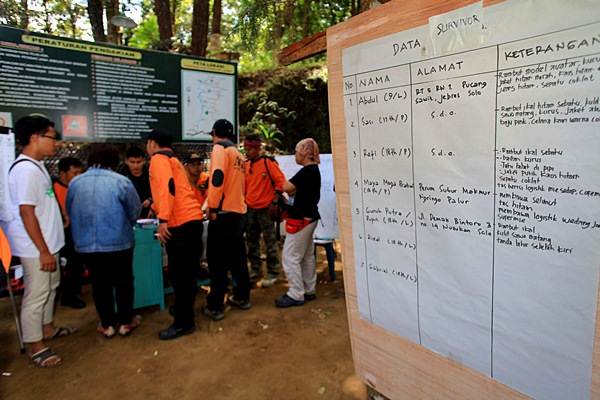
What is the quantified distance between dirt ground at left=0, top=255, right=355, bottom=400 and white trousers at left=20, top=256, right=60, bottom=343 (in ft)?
0.99

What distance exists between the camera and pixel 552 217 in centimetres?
110

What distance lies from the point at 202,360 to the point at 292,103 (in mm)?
7429

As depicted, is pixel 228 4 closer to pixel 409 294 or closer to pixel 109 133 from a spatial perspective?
pixel 109 133

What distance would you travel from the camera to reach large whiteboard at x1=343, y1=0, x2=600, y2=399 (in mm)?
1033

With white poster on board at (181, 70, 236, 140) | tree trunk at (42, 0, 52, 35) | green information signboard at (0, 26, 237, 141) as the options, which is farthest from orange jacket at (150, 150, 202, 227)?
tree trunk at (42, 0, 52, 35)

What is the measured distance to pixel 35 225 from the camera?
2652mm

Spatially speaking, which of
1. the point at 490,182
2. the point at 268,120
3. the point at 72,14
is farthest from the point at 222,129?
the point at 72,14

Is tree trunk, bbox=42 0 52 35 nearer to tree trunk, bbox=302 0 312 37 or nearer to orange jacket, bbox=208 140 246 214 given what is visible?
tree trunk, bbox=302 0 312 37

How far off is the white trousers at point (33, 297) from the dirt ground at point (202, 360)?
0.99 feet

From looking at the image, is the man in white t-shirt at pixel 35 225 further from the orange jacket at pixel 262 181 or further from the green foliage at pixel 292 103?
the green foliage at pixel 292 103

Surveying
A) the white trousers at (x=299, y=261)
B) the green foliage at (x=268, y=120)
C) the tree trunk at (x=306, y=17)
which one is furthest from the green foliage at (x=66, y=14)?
the white trousers at (x=299, y=261)

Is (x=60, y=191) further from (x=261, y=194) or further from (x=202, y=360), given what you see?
(x=202, y=360)

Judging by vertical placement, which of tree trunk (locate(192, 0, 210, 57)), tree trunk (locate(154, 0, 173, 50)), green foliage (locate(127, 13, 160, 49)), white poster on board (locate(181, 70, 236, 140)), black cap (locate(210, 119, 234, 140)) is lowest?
black cap (locate(210, 119, 234, 140))

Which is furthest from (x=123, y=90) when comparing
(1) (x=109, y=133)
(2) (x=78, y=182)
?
(2) (x=78, y=182)
